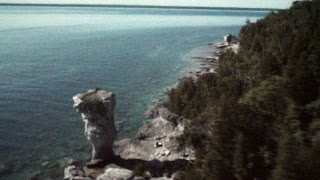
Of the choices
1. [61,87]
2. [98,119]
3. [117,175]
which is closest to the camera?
[117,175]

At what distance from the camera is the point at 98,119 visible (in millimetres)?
25188

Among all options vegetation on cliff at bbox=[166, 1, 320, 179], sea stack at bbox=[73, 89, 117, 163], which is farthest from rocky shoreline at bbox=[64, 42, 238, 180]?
vegetation on cliff at bbox=[166, 1, 320, 179]

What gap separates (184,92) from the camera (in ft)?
121

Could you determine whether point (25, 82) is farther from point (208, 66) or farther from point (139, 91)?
point (208, 66)

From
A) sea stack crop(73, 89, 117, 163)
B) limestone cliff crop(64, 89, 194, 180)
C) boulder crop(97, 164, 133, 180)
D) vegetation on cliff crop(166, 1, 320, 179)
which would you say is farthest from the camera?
sea stack crop(73, 89, 117, 163)

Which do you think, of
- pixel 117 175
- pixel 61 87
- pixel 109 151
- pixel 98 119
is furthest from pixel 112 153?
pixel 61 87

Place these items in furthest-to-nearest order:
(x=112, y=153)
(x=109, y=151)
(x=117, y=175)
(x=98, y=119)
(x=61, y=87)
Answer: (x=61, y=87)
(x=112, y=153)
(x=109, y=151)
(x=98, y=119)
(x=117, y=175)

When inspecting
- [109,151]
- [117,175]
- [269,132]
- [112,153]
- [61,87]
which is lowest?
[112,153]

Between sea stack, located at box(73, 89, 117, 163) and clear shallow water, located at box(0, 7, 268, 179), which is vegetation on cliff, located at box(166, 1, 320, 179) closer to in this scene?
sea stack, located at box(73, 89, 117, 163)

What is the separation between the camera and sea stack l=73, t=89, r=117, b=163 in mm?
24641

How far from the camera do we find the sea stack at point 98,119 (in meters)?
24.6

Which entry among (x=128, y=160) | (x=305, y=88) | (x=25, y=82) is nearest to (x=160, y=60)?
(x=25, y=82)

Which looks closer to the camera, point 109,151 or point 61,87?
point 109,151

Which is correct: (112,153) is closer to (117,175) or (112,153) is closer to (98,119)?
(98,119)
